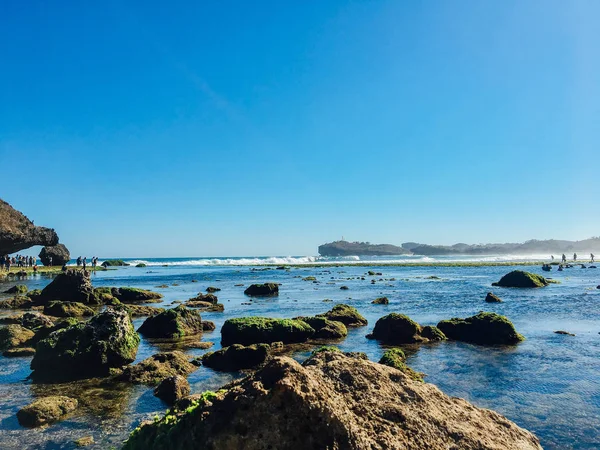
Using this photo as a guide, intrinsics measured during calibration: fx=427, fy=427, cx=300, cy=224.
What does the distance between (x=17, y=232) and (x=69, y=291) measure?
104 ft

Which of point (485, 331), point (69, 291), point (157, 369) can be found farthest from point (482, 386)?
point (69, 291)

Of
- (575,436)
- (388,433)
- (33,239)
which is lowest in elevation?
(575,436)

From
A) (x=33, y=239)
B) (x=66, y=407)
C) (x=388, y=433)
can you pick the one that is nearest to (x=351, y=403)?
Answer: (x=388, y=433)

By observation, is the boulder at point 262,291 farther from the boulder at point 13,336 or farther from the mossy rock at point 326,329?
the boulder at point 13,336

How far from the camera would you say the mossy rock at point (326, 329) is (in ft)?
71.2

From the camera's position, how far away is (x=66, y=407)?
36.2 ft

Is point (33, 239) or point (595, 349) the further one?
point (33, 239)

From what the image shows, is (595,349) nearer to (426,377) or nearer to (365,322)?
(426,377)

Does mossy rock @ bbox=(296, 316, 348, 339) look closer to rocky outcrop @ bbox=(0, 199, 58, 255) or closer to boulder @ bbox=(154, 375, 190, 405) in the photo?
boulder @ bbox=(154, 375, 190, 405)

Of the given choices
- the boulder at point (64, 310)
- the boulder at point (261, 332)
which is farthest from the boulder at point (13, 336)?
the boulder at point (261, 332)

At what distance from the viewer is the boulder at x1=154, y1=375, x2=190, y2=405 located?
12.0 meters

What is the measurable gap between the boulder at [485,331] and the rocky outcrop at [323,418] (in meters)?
14.7

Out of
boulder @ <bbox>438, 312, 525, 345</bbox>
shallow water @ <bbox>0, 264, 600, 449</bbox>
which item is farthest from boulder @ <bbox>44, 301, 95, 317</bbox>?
Result: boulder @ <bbox>438, 312, 525, 345</bbox>

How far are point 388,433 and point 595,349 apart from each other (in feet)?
58.6
